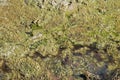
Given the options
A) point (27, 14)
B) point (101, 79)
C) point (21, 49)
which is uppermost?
point (27, 14)

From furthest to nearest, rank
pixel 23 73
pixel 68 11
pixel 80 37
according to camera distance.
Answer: pixel 68 11
pixel 80 37
pixel 23 73

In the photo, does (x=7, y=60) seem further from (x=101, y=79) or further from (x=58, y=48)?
(x=101, y=79)

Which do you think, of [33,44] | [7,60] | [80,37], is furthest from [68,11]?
[7,60]

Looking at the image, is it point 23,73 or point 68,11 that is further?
point 68,11

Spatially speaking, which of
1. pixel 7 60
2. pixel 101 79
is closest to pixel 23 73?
pixel 7 60

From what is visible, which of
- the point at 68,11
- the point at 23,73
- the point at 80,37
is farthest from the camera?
the point at 68,11

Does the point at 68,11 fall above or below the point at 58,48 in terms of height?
above
